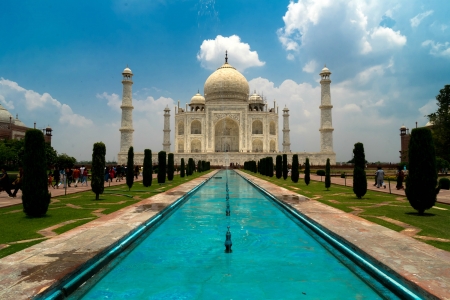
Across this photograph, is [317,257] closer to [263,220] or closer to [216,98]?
[263,220]

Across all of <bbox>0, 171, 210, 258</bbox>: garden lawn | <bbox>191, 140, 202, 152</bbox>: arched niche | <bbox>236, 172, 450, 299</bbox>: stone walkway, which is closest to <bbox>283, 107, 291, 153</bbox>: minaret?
<bbox>191, 140, 202, 152</bbox>: arched niche

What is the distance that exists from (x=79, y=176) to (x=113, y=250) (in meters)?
11.0

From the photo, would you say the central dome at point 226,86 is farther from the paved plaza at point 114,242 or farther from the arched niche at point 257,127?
the paved plaza at point 114,242

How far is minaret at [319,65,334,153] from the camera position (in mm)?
32344

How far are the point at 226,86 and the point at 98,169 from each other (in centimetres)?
3251

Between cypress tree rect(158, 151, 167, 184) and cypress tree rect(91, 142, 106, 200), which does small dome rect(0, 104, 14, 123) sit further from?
cypress tree rect(91, 142, 106, 200)

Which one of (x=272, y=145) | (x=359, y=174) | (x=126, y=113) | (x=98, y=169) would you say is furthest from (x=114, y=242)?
(x=272, y=145)

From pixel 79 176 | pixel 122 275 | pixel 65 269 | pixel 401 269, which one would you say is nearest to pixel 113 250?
pixel 122 275

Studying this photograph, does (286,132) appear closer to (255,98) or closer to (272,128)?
(272,128)

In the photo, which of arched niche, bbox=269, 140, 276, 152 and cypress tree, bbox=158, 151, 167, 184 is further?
arched niche, bbox=269, 140, 276, 152

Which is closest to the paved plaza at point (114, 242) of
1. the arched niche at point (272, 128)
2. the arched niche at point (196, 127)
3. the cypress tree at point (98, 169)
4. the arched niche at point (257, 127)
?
the cypress tree at point (98, 169)

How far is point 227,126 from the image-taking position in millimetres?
40031

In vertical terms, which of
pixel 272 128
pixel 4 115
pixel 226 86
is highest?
pixel 226 86

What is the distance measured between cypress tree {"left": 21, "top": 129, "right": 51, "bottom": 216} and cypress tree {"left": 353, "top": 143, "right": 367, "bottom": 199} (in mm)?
6518
